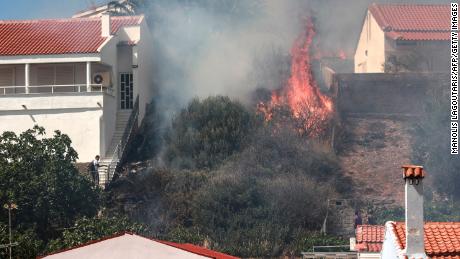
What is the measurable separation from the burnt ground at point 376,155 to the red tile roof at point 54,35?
12862mm

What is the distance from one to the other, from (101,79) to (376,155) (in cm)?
1468

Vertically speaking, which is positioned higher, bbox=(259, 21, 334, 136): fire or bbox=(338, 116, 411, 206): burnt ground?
bbox=(259, 21, 334, 136): fire

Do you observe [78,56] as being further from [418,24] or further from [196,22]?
[418,24]

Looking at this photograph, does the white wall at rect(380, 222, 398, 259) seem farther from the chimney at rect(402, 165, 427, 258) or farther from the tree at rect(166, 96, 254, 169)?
the tree at rect(166, 96, 254, 169)

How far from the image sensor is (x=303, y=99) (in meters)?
79.6

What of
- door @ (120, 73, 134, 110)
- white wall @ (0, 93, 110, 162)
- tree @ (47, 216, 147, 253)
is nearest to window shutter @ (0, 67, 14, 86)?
white wall @ (0, 93, 110, 162)

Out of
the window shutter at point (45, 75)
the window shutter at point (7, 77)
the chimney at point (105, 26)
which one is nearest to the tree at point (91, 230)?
the window shutter at point (45, 75)

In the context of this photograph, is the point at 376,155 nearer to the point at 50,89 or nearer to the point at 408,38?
the point at 408,38

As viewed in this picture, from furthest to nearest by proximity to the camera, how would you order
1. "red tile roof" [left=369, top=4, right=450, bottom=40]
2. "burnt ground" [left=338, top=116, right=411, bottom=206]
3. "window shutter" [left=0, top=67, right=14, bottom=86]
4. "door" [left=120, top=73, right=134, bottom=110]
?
"red tile roof" [left=369, top=4, right=450, bottom=40], "door" [left=120, top=73, right=134, bottom=110], "window shutter" [left=0, top=67, right=14, bottom=86], "burnt ground" [left=338, top=116, right=411, bottom=206]

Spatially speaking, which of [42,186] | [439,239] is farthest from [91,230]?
[439,239]

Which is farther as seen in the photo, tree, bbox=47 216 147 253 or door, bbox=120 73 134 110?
door, bbox=120 73 134 110

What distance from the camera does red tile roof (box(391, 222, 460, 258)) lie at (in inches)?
1328

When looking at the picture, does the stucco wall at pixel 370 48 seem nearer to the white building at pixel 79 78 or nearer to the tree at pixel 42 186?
the white building at pixel 79 78

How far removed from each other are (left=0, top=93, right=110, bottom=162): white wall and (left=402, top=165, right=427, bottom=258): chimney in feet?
121
